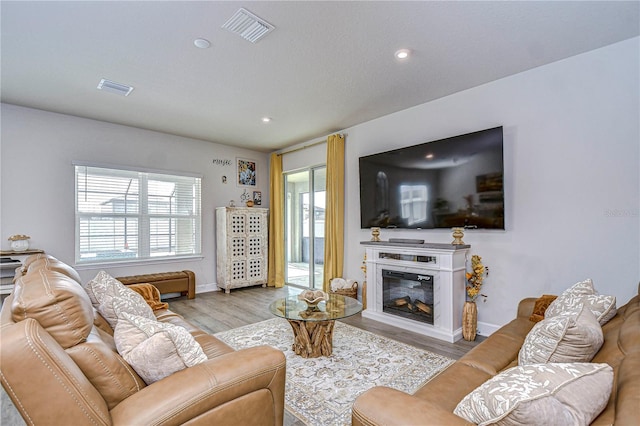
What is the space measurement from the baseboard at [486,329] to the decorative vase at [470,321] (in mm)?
211

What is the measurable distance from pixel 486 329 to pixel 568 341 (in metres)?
2.33

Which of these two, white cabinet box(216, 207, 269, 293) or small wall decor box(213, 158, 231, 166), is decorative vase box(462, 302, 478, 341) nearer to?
white cabinet box(216, 207, 269, 293)

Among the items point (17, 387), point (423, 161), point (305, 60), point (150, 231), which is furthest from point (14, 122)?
point (423, 161)

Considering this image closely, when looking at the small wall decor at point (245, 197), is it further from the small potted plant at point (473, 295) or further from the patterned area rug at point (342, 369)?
the small potted plant at point (473, 295)

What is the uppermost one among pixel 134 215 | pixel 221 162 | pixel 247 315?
pixel 221 162

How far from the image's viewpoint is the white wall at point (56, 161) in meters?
3.94

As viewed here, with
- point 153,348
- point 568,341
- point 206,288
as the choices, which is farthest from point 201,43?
point 206,288

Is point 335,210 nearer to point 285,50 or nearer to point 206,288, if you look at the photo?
point 285,50

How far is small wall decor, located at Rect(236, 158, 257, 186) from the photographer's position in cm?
612

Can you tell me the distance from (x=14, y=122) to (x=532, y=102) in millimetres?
6056

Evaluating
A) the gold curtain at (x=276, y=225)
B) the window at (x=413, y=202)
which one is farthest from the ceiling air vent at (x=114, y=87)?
the window at (x=413, y=202)

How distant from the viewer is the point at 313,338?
9.20 ft

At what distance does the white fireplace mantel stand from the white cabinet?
2821mm

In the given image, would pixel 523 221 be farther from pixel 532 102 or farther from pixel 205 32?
pixel 205 32
